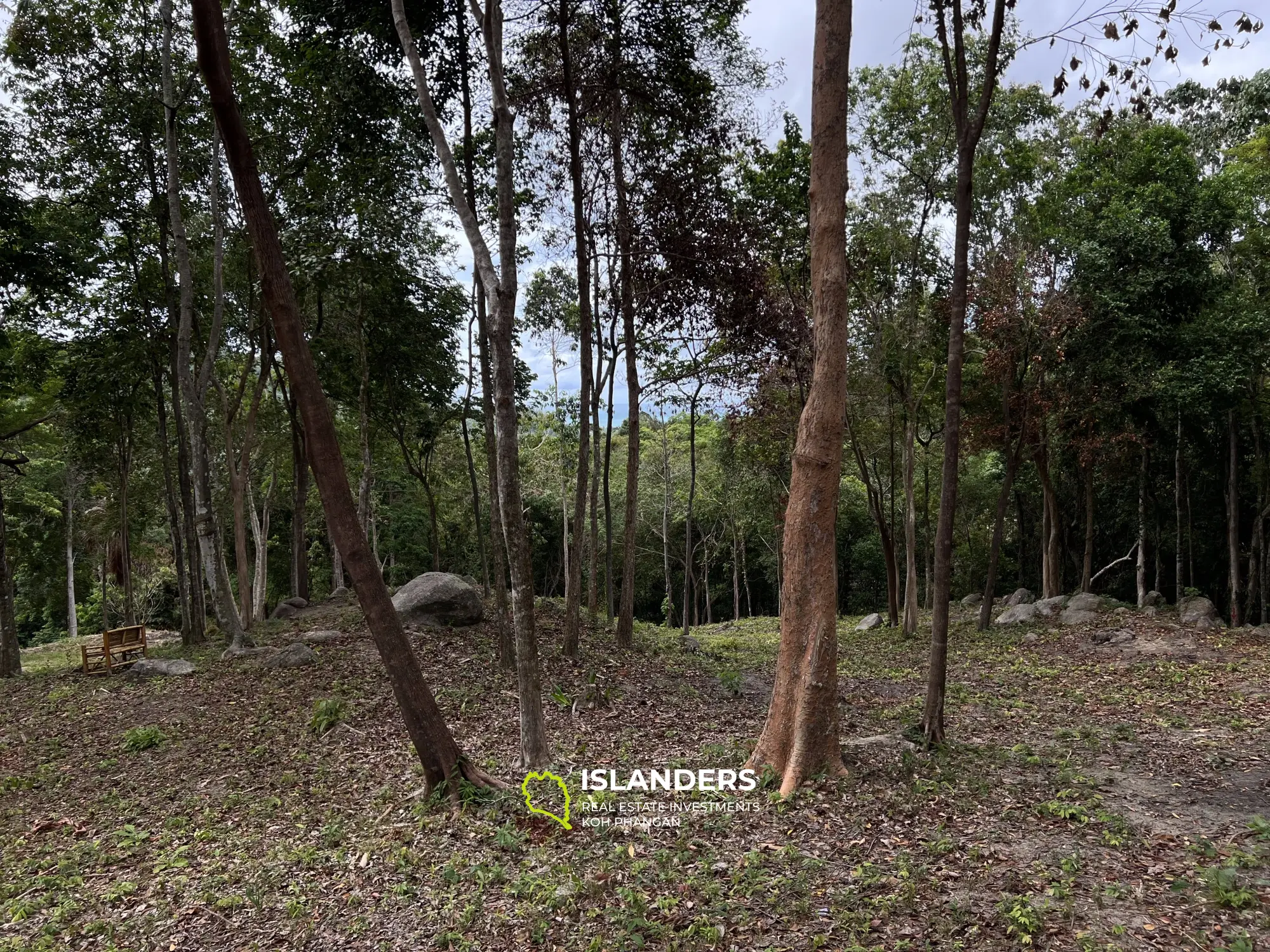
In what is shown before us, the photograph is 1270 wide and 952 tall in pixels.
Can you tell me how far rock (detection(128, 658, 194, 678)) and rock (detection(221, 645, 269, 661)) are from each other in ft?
1.58

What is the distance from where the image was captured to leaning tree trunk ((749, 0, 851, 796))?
5465 millimetres

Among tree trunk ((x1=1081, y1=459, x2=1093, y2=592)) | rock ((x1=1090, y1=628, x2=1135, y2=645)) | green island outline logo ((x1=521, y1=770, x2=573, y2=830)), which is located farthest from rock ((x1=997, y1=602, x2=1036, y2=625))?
green island outline logo ((x1=521, y1=770, x2=573, y2=830))

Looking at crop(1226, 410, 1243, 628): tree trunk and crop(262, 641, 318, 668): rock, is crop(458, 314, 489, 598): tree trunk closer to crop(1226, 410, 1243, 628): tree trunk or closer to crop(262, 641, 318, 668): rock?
crop(262, 641, 318, 668): rock

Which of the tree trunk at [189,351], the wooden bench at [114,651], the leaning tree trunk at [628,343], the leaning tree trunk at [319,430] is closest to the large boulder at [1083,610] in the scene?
the leaning tree trunk at [628,343]

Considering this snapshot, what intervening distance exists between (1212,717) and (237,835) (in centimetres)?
960

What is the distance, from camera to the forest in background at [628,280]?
36.4 feet

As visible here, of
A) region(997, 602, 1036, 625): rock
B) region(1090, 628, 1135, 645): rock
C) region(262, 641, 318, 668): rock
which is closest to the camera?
region(262, 641, 318, 668): rock

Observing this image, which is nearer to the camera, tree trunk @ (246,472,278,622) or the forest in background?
the forest in background

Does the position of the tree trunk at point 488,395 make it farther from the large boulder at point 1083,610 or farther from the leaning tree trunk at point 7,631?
the large boulder at point 1083,610

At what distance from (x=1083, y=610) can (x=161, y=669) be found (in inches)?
711

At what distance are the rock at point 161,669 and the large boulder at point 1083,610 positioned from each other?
16997mm

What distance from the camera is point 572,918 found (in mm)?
3939

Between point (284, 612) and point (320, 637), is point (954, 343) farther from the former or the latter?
point (284, 612)

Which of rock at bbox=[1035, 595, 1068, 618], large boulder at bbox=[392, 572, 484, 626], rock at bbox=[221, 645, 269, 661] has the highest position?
large boulder at bbox=[392, 572, 484, 626]
